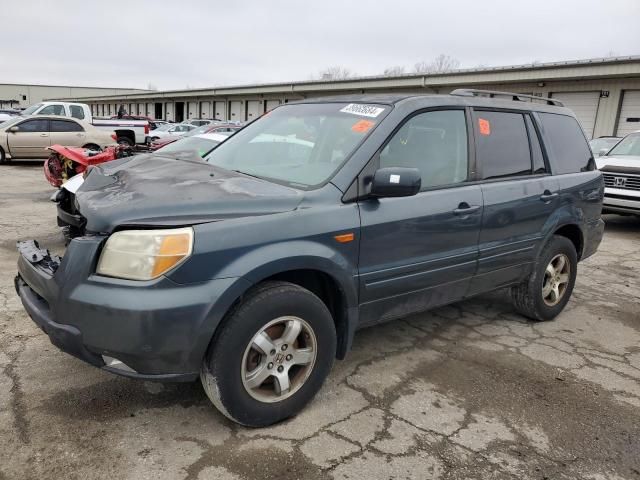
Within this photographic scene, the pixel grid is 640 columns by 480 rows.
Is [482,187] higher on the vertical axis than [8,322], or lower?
higher

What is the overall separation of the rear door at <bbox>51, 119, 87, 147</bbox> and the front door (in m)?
14.3

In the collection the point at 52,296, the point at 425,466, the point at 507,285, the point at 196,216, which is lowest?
the point at 425,466

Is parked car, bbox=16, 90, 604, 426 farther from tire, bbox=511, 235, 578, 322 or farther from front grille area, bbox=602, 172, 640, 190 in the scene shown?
front grille area, bbox=602, 172, 640, 190

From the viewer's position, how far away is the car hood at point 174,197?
241cm

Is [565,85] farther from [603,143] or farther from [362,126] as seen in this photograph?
[362,126]

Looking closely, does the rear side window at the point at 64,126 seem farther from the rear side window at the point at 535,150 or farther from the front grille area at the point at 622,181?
the rear side window at the point at 535,150

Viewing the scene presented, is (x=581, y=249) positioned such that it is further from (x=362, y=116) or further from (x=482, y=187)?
(x=362, y=116)

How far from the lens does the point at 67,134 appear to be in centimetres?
1521

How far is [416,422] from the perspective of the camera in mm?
2885

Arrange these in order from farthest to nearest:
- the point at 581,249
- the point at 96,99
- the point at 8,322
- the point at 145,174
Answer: the point at 96,99 → the point at 581,249 → the point at 8,322 → the point at 145,174

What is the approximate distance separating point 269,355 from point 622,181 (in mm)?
8587

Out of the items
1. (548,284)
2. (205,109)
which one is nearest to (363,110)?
(548,284)

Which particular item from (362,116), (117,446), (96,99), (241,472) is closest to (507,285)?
(362,116)

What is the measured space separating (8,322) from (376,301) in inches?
112
